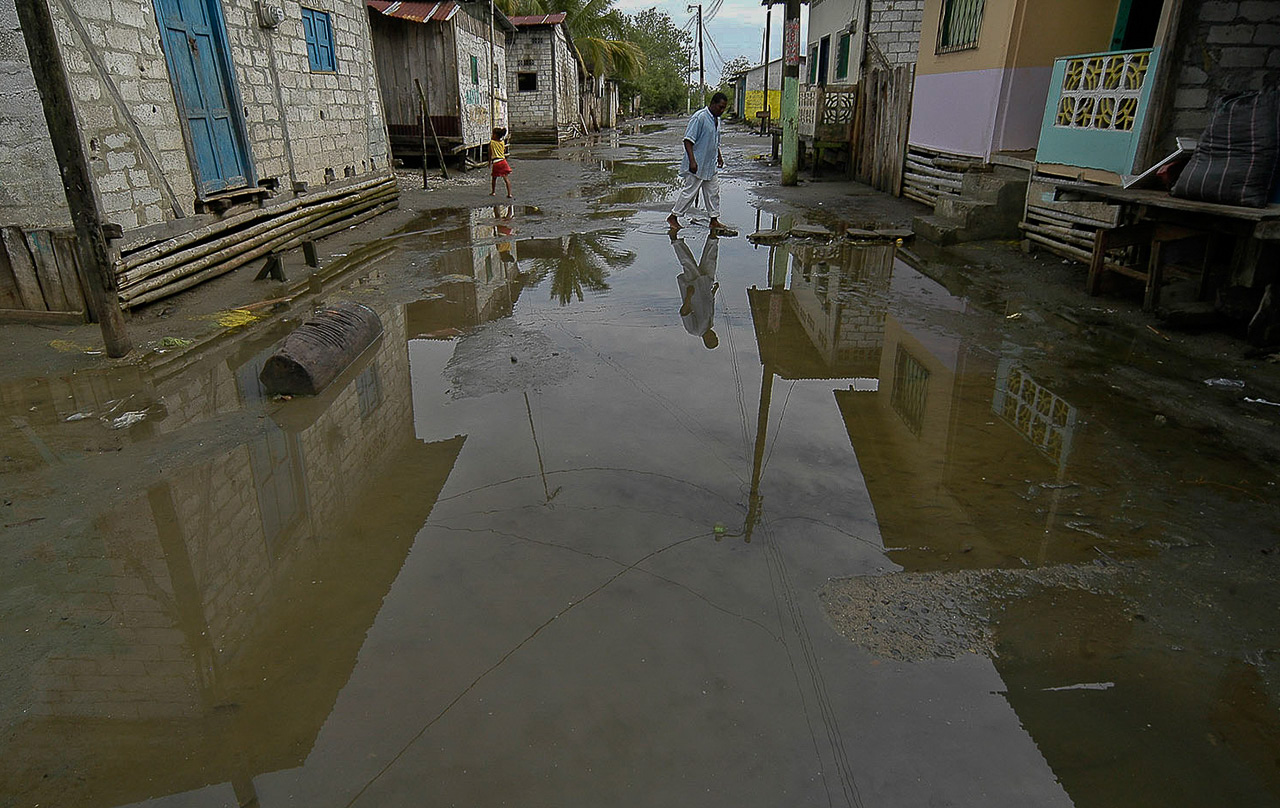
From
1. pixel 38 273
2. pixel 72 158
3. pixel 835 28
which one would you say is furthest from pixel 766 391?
pixel 835 28

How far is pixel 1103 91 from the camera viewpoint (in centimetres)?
739

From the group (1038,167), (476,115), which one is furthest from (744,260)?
(476,115)

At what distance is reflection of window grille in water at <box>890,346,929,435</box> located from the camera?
455 centimetres

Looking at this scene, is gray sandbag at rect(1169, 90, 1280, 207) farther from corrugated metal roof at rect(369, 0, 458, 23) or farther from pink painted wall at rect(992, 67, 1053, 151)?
corrugated metal roof at rect(369, 0, 458, 23)

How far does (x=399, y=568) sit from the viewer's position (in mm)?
3102

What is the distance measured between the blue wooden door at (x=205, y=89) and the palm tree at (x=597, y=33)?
25474 millimetres

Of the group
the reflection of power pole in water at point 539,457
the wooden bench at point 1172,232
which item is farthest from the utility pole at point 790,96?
the reflection of power pole in water at point 539,457

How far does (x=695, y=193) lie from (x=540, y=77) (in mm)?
18777

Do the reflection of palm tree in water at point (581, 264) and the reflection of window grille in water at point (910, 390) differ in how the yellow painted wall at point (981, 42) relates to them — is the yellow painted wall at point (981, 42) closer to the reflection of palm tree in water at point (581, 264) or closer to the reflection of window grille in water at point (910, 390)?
the reflection of palm tree in water at point (581, 264)

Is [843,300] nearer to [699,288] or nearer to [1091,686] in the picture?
[699,288]

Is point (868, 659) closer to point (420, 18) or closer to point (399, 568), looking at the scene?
point (399, 568)

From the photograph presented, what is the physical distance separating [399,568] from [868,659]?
6.36 ft

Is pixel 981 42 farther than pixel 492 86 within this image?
No

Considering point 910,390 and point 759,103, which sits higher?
point 759,103
